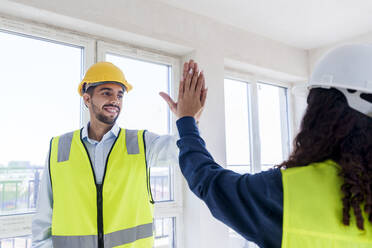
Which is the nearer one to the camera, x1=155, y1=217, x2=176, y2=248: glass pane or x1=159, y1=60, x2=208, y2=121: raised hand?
x1=159, y1=60, x2=208, y2=121: raised hand

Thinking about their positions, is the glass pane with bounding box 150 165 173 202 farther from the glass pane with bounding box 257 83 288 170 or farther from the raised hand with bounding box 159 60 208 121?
the raised hand with bounding box 159 60 208 121

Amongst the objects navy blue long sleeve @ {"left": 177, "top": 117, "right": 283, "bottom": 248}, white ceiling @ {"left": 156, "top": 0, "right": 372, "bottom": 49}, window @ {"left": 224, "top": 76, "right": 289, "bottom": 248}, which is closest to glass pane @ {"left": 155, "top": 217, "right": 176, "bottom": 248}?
window @ {"left": 224, "top": 76, "right": 289, "bottom": 248}

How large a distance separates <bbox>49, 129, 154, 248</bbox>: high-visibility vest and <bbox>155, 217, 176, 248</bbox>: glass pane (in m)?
1.04

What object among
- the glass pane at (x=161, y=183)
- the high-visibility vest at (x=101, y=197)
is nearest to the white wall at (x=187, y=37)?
the glass pane at (x=161, y=183)

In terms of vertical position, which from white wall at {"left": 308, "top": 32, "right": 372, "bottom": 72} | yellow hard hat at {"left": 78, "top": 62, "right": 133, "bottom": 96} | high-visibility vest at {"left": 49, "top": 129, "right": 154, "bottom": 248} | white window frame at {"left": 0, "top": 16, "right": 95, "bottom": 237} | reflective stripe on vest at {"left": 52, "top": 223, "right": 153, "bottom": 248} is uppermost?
white wall at {"left": 308, "top": 32, "right": 372, "bottom": 72}

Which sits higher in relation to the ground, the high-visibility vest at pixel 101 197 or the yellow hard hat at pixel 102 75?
the yellow hard hat at pixel 102 75

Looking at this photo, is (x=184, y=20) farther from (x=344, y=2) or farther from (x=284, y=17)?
(x=344, y=2)

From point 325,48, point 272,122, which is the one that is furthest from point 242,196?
point 325,48

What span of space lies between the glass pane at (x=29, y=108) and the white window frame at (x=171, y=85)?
1.14 feet

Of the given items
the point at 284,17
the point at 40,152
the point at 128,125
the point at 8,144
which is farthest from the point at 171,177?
the point at 284,17

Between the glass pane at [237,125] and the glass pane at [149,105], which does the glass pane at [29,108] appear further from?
the glass pane at [237,125]

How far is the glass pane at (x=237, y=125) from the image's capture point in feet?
10.7

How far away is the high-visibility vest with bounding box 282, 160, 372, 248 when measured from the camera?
0.75 metres

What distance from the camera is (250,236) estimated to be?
2.75ft
